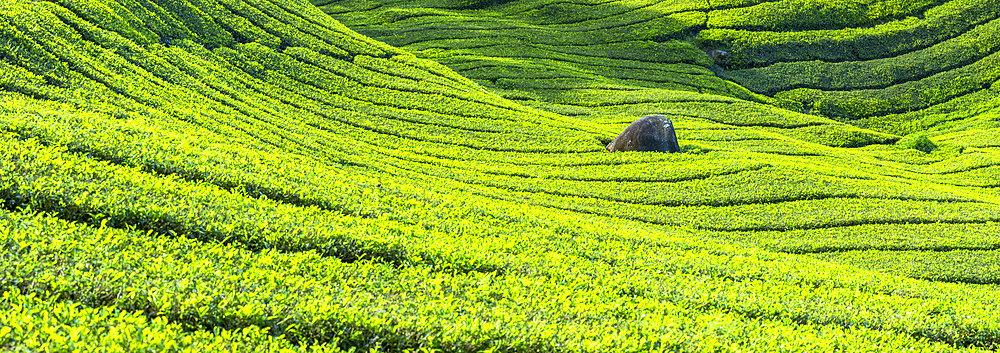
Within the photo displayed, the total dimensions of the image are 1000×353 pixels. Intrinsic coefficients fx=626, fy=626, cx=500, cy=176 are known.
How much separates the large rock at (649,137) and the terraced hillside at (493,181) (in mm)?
457

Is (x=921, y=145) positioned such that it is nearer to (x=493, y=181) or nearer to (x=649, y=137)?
(x=649, y=137)

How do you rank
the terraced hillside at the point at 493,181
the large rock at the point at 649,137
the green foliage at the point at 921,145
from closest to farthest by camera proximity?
the terraced hillside at the point at 493,181, the large rock at the point at 649,137, the green foliage at the point at 921,145

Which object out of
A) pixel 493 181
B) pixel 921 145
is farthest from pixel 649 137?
pixel 921 145

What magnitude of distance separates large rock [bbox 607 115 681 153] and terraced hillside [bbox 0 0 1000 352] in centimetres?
46

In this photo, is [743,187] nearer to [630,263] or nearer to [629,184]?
[629,184]

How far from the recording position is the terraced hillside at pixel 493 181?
517 centimetres

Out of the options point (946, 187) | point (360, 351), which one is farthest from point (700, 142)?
point (360, 351)

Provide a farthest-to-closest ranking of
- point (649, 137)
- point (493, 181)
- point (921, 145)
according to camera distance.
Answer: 1. point (921, 145)
2. point (649, 137)
3. point (493, 181)

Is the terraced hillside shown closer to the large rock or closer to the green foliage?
the green foliage

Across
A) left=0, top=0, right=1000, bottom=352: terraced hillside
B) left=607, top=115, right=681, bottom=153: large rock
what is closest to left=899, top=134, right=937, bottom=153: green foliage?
left=0, top=0, right=1000, bottom=352: terraced hillside

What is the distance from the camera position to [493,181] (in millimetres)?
14102

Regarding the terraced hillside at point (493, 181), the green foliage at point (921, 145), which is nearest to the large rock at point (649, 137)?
the terraced hillside at point (493, 181)

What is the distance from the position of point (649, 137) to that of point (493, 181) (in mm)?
4875

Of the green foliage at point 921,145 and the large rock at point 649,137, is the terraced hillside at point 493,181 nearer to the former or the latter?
the green foliage at point 921,145
